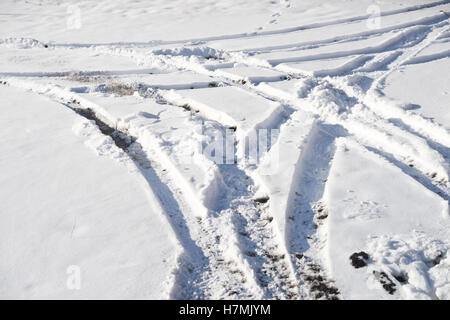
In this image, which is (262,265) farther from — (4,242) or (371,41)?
(371,41)

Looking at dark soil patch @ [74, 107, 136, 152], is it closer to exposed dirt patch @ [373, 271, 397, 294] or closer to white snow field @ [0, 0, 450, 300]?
white snow field @ [0, 0, 450, 300]

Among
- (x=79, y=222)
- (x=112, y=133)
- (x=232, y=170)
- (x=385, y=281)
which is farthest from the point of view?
(x=112, y=133)

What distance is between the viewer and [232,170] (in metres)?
3.99

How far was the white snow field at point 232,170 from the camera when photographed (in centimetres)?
281

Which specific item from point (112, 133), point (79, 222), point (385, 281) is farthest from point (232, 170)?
point (385, 281)

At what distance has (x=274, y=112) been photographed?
16.2 ft

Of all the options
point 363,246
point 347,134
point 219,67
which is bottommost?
point 363,246

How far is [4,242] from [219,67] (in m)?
4.57

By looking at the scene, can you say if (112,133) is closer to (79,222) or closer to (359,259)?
(79,222)

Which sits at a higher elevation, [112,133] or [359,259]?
[112,133]

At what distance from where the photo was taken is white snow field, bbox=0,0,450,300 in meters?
2.81

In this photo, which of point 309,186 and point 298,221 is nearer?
→ point 298,221

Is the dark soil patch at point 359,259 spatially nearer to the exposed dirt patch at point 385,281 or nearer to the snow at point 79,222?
the exposed dirt patch at point 385,281
